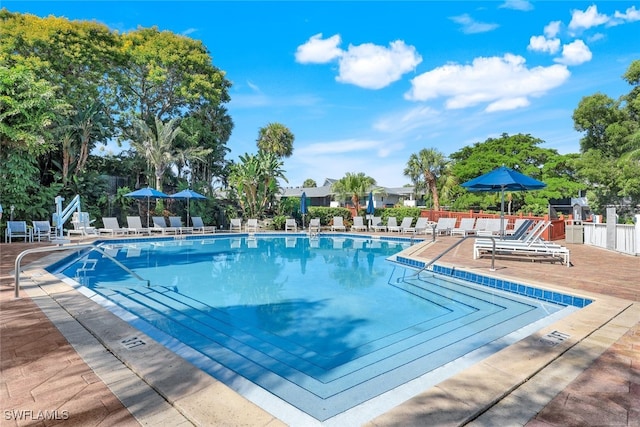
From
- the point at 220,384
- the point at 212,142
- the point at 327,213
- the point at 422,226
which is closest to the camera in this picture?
the point at 220,384

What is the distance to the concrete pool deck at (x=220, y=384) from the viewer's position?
2340mm

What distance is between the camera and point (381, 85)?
2400cm

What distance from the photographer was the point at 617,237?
1162 centimetres

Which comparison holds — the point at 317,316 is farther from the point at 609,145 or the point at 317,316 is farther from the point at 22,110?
the point at 609,145

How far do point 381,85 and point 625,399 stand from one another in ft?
78.2

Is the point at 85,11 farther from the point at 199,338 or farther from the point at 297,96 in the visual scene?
the point at 199,338

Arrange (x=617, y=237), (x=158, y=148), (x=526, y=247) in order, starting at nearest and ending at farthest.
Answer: (x=526, y=247) → (x=617, y=237) → (x=158, y=148)

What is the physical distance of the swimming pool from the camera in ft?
12.1

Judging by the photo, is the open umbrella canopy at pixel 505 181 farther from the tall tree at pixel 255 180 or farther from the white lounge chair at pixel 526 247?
the tall tree at pixel 255 180

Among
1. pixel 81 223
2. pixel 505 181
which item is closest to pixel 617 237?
pixel 505 181

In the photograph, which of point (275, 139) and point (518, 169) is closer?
point (518, 169)

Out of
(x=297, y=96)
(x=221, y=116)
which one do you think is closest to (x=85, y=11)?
(x=221, y=116)

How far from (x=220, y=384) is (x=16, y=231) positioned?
15.9m

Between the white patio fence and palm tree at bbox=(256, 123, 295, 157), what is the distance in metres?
32.0
